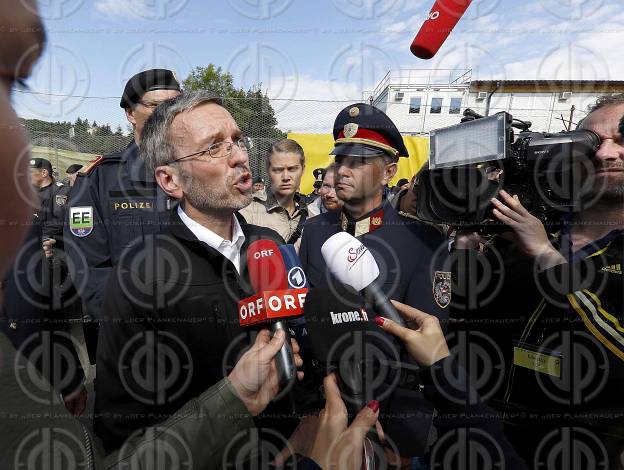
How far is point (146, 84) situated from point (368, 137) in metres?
1.23

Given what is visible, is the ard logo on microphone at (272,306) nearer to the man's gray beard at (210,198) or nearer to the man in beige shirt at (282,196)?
the man's gray beard at (210,198)

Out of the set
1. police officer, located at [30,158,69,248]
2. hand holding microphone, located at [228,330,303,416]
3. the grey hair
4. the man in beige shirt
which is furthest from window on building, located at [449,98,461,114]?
hand holding microphone, located at [228,330,303,416]

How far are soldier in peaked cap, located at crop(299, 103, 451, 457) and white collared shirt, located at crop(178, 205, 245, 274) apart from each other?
17.0 inches

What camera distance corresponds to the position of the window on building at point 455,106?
11037mm

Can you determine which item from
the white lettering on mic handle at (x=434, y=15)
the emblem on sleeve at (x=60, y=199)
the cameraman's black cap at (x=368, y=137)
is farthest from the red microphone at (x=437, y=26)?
the emblem on sleeve at (x=60, y=199)

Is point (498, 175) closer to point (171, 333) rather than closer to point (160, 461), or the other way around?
point (171, 333)

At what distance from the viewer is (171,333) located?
51.0 inches

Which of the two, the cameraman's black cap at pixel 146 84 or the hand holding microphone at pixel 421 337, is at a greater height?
A: the cameraman's black cap at pixel 146 84

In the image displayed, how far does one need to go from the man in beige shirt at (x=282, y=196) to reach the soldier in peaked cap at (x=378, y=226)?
1299 millimetres

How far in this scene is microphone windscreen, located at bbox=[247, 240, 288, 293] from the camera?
1.13 metres

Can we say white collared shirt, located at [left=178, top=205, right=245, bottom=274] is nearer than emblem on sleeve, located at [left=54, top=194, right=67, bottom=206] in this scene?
Yes

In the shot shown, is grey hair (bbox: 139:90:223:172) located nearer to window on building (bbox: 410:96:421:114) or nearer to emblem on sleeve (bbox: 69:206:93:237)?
emblem on sleeve (bbox: 69:206:93:237)

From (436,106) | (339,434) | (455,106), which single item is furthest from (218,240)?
(455,106)

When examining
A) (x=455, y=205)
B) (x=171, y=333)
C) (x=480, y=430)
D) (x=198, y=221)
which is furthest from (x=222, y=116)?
(x=480, y=430)
